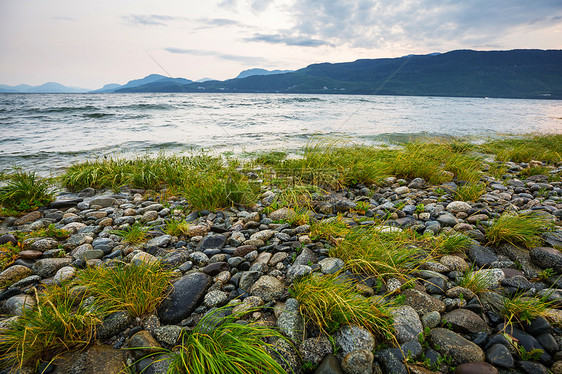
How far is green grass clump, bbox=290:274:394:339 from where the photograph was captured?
1798 millimetres

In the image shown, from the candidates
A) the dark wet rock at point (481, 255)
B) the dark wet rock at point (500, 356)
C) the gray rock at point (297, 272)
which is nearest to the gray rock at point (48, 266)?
the gray rock at point (297, 272)

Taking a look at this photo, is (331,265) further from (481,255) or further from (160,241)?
(160,241)

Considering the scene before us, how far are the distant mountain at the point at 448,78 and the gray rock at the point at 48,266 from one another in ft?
366

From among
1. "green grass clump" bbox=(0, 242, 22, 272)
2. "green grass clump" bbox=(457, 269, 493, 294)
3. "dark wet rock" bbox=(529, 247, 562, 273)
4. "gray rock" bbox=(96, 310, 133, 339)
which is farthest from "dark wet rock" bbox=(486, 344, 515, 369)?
"green grass clump" bbox=(0, 242, 22, 272)

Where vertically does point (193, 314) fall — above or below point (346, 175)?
below

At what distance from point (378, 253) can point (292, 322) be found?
3.62ft

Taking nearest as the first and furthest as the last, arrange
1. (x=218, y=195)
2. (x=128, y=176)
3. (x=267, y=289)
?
Answer: (x=267, y=289)
(x=218, y=195)
(x=128, y=176)

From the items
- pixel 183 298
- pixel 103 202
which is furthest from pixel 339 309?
pixel 103 202

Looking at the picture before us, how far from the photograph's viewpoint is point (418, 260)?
2.48 meters

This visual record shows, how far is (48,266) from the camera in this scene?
8.32 ft

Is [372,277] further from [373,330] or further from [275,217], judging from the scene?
[275,217]

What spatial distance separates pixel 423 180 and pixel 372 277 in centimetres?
368

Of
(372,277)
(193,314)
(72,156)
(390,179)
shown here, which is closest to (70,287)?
(193,314)

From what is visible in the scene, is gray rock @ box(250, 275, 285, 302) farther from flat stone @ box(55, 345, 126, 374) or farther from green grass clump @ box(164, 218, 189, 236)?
green grass clump @ box(164, 218, 189, 236)
